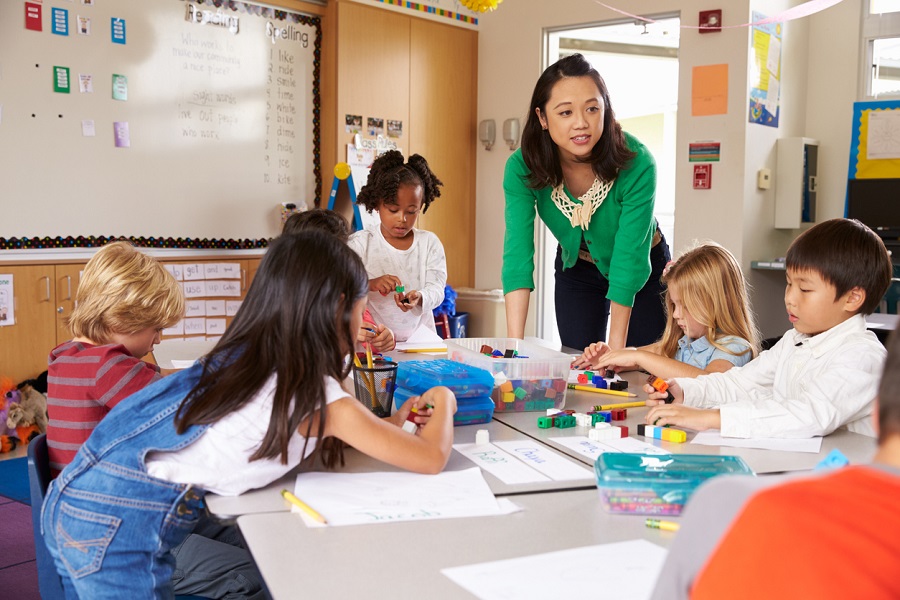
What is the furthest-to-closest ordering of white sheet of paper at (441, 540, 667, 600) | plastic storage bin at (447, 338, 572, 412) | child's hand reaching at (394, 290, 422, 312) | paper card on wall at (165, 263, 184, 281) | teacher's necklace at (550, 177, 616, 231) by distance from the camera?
1. paper card on wall at (165, 263, 184, 281)
2. child's hand reaching at (394, 290, 422, 312)
3. teacher's necklace at (550, 177, 616, 231)
4. plastic storage bin at (447, 338, 572, 412)
5. white sheet of paper at (441, 540, 667, 600)

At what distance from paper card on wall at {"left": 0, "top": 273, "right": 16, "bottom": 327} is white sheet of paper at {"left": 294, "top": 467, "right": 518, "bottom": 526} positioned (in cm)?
293

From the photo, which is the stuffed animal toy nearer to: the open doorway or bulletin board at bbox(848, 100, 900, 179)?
the open doorway

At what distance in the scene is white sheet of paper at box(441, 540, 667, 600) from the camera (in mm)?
896

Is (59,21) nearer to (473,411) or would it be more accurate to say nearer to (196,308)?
(196,308)

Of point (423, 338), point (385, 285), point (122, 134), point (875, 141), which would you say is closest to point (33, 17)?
point (122, 134)

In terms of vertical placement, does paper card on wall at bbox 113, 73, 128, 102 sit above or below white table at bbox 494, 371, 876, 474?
above

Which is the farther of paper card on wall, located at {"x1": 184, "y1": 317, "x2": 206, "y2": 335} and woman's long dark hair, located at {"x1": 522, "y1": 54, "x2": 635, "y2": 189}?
paper card on wall, located at {"x1": 184, "y1": 317, "x2": 206, "y2": 335}

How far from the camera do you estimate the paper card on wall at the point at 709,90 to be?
4492 millimetres

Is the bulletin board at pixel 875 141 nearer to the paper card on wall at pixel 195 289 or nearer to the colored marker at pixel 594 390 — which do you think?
the colored marker at pixel 594 390

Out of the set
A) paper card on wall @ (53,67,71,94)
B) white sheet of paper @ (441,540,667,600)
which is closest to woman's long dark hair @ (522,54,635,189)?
white sheet of paper @ (441,540,667,600)

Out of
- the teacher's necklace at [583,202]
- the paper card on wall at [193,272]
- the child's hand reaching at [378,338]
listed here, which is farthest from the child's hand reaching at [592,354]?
the paper card on wall at [193,272]

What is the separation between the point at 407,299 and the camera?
285 centimetres

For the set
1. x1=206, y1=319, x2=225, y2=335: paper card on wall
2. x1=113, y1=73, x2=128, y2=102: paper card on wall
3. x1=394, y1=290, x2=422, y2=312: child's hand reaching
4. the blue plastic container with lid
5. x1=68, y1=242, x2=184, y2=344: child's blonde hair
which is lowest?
x1=206, y1=319, x2=225, y2=335: paper card on wall

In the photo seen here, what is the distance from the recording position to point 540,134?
2.47m
